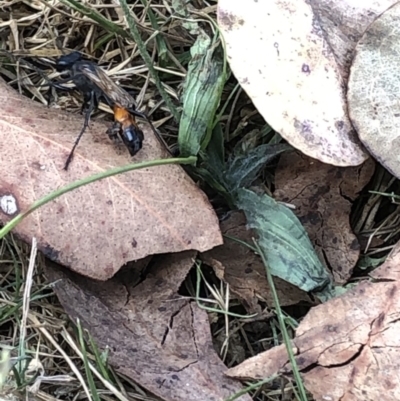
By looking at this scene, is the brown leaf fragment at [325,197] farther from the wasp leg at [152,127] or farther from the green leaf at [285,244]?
the wasp leg at [152,127]

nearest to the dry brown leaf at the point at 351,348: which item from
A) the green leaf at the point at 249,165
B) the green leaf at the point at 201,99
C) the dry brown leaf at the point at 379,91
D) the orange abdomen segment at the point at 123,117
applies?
the dry brown leaf at the point at 379,91

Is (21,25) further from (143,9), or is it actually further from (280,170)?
(280,170)

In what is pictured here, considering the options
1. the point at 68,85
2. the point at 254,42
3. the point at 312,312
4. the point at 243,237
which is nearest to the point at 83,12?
the point at 68,85

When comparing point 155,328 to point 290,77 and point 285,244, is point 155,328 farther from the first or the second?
point 290,77

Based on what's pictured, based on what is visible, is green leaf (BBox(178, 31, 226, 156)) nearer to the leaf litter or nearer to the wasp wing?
the leaf litter

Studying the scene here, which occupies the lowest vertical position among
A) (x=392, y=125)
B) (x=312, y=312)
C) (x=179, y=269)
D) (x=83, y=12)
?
(x=179, y=269)

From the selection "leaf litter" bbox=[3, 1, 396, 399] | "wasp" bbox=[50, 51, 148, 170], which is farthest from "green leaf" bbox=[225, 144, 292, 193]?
"wasp" bbox=[50, 51, 148, 170]

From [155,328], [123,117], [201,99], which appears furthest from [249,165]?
[155,328]
